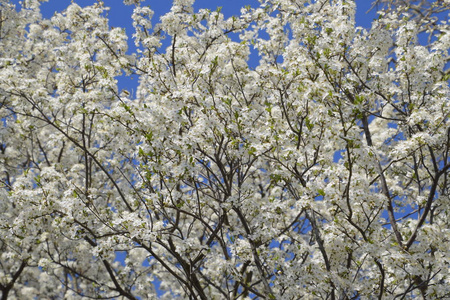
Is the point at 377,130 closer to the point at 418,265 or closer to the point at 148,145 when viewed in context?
the point at 418,265

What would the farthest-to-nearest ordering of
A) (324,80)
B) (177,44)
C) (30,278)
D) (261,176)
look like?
(30,278), (261,176), (177,44), (324,80)

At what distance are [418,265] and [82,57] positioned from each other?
24.6ft

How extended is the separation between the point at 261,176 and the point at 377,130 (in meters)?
3.67

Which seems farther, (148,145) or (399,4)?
(399,4)

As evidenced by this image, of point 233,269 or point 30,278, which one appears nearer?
point 233,269

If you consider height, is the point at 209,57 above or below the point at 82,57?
below

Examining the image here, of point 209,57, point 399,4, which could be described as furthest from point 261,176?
point 399,4

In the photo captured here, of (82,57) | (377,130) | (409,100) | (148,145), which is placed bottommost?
(148,145)

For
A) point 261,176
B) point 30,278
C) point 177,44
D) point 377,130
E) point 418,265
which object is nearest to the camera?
point 418,265

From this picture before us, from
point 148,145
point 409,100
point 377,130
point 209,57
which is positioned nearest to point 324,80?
point 409,100

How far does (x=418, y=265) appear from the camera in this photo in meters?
6.51

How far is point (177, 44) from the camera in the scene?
9359 mm

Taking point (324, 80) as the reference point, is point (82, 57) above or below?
above

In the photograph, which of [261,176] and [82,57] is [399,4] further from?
[82,57]
